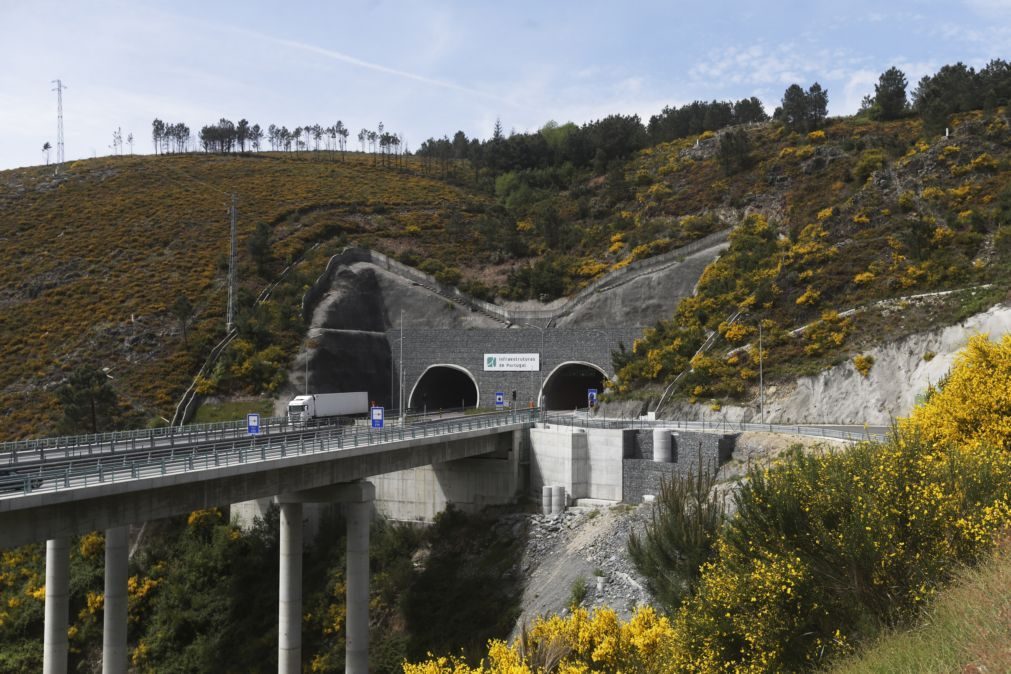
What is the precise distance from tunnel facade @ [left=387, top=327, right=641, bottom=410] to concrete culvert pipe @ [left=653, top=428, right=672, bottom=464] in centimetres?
2221

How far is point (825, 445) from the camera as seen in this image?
3488 cm

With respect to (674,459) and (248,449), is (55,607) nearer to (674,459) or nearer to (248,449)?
(248,449)

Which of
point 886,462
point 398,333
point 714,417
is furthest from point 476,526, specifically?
point 398,333

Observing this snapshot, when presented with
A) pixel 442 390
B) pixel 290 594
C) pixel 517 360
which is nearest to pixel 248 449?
pixel 290 594

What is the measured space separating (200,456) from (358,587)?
391 inches

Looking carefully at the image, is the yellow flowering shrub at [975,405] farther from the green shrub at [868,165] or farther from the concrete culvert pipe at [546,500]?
the green shrub at [868,165]

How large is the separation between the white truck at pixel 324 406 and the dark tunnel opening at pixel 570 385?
14.6 m

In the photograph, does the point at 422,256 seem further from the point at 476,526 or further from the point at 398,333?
the point at 476,526

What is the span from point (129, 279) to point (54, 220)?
23736 millimetres

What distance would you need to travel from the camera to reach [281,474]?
3253 centimetres

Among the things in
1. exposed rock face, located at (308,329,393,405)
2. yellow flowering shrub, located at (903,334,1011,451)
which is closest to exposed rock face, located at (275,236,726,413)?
exposed rock face, located at (308,329,393,405)

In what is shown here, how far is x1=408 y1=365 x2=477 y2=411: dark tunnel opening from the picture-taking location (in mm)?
74688

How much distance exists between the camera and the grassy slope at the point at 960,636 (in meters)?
11.9

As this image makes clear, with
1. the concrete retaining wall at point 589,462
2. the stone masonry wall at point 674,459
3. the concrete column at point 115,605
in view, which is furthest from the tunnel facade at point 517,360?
the concrete column at point 115,605
